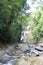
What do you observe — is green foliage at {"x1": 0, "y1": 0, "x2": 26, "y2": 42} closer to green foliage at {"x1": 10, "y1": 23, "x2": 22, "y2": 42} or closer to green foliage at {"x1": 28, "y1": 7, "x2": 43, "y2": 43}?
green foliage at {"x1": 10, "y1": 23, "x2": 22, "y2": 42}

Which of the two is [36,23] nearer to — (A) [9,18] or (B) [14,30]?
(B) [14,30]

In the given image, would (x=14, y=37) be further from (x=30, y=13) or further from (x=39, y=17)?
(x=30, y=13)

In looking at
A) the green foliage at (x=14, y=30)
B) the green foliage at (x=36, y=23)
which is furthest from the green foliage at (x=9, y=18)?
the green foliage at (x=36, y=23)

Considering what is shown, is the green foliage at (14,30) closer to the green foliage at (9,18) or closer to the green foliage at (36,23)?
the green foliage at (9,18)

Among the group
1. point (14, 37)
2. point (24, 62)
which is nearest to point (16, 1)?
point (14, 37)

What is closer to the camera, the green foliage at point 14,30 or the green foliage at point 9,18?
the green foliage at point 9,18

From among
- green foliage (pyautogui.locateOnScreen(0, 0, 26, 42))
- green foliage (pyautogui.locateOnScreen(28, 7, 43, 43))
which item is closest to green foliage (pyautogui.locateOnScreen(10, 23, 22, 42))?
green foliage (pyautogui.locateOnScreen(0, 0, 26, 42))

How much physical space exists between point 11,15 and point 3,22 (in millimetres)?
1522

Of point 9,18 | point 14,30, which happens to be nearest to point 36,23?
point 14,30

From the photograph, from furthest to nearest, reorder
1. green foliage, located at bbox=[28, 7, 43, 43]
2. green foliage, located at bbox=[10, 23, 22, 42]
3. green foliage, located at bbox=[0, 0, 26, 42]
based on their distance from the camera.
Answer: green foliage, located at bbox=[28, 7, 43, 43], green foliage, located at bbox=[10, 23, 22, 42], green foliage, located at bbox=[0, 0, 26, 42]

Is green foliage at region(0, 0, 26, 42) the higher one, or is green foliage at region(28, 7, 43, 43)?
green foliage at region(0, 0, 26, 42)

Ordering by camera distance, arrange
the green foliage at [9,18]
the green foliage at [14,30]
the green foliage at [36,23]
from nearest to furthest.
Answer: the green foliage at [9,18] < the green foliage at [14,30] < the green foliage at [36,23]

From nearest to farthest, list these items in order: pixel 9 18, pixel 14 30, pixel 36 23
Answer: pixel 9 18, pixel 14 30, pixel 36 23

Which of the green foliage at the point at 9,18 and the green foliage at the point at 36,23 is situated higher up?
the green foliage at the point at 9,18
